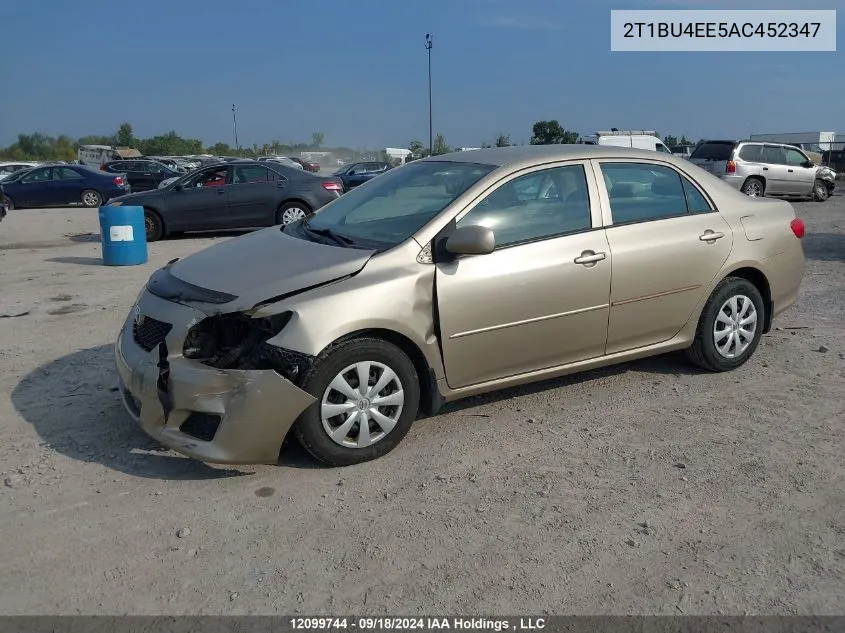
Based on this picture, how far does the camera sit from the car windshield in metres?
4.40

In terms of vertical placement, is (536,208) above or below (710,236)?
above

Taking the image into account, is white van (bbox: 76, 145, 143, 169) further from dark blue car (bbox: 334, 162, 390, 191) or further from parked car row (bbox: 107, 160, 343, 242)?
parked car row (bbox: 107, 160, 343, 242)

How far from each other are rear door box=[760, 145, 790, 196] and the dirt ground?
15.4m

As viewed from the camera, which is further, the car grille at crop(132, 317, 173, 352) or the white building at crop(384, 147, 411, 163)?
the white building at crop(384, 147, 411, 163)

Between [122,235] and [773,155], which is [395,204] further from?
[773,155]

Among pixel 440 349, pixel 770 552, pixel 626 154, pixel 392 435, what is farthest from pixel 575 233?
pixel 770 552

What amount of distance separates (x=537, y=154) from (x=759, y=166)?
16.3m

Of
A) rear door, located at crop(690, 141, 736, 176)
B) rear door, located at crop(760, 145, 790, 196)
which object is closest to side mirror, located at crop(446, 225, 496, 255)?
rear door, located at crop(690, 141, 736, 176)

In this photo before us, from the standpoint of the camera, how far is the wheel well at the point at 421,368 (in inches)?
157

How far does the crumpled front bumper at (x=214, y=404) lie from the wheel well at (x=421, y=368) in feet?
1.84

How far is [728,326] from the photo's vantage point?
528cm

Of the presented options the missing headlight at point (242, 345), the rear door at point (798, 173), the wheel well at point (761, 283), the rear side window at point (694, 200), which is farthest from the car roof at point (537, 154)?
the rear door at point (798, 173)

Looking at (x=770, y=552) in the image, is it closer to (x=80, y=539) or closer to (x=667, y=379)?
(x=667, y=379)

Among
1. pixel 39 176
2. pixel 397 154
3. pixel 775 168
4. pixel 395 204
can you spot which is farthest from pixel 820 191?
pixel 397 154
